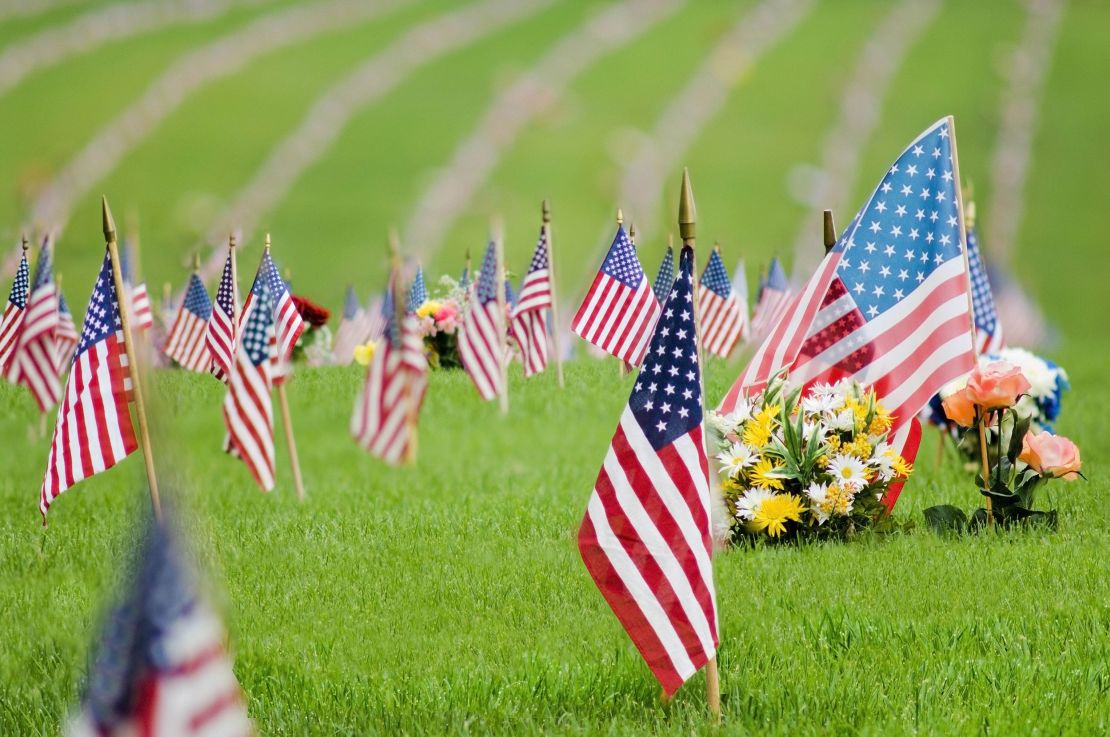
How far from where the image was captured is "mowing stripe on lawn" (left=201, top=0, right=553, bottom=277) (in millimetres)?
31125

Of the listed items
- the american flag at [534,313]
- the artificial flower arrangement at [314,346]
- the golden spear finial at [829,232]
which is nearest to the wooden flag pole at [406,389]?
the golden spear finial at [829,232]

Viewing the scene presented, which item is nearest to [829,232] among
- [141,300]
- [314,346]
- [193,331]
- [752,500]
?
[752,500]

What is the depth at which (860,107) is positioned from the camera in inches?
1462

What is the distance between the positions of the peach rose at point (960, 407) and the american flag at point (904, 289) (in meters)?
0.38

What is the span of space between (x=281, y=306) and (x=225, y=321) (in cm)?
38

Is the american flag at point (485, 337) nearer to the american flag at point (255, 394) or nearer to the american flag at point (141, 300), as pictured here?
the american flag at point (141, 300)

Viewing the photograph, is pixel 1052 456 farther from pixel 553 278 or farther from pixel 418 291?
pixel 418 291

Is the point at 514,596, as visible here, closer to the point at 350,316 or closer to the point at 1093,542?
the point at 1093,542

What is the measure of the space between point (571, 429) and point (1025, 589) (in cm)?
541

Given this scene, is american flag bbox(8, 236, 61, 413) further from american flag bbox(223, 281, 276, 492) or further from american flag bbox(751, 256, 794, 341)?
american flag bbox(751, 256, 794, 341)

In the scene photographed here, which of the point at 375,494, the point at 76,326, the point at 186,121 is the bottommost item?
the point at 375,494

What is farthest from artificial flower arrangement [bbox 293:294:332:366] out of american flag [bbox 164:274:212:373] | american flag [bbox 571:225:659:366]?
american flag [bbox 571:225:659:366]

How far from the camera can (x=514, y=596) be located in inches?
290

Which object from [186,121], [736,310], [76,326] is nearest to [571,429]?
[736,310]
